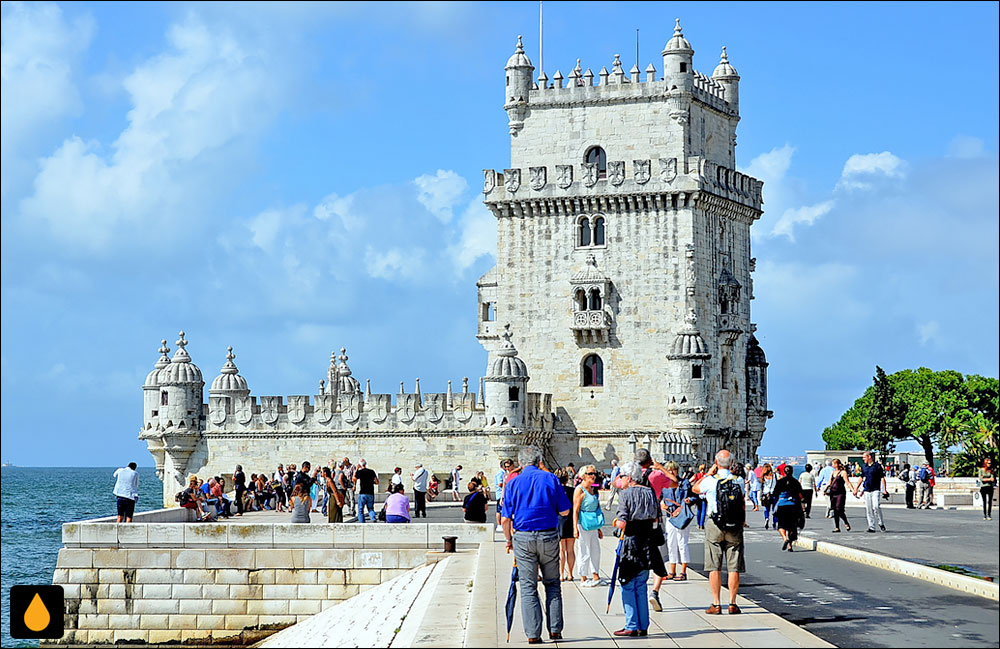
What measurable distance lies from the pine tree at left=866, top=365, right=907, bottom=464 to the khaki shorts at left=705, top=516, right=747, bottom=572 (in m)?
68.6

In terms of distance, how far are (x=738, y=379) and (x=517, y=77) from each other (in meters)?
14.9

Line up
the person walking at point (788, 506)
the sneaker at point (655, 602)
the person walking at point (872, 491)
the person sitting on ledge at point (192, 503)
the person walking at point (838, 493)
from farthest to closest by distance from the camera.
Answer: the person sitting on ledge at point (192, 503)
the person walking at point (838, 493)
the person walking at point (872, 491)
the person walking at point (788, 506)
the sneaker at point (655, 602)

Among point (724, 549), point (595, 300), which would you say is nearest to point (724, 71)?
point (595, 300)

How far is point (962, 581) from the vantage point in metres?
21.1

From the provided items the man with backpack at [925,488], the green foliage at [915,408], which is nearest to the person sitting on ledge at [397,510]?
the man with backpack at [925,488]

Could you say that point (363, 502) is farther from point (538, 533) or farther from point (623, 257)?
point (623, 257)

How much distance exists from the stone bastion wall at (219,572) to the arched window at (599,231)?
28.0 meters

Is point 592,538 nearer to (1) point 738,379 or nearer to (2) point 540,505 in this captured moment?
(2) point 540,505

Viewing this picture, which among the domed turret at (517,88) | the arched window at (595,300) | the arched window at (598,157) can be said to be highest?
the domed turret at (517,88)

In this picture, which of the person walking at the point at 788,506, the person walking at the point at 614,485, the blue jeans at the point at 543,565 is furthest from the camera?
the person walking at the point at 788,506

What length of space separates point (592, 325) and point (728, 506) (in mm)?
38362

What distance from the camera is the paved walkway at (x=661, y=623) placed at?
1547 cm

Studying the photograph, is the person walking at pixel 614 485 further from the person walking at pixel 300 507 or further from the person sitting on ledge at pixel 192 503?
the person sitting on ledge at pixel 192 503

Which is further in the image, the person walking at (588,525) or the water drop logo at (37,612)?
the person walking at (588,525)
